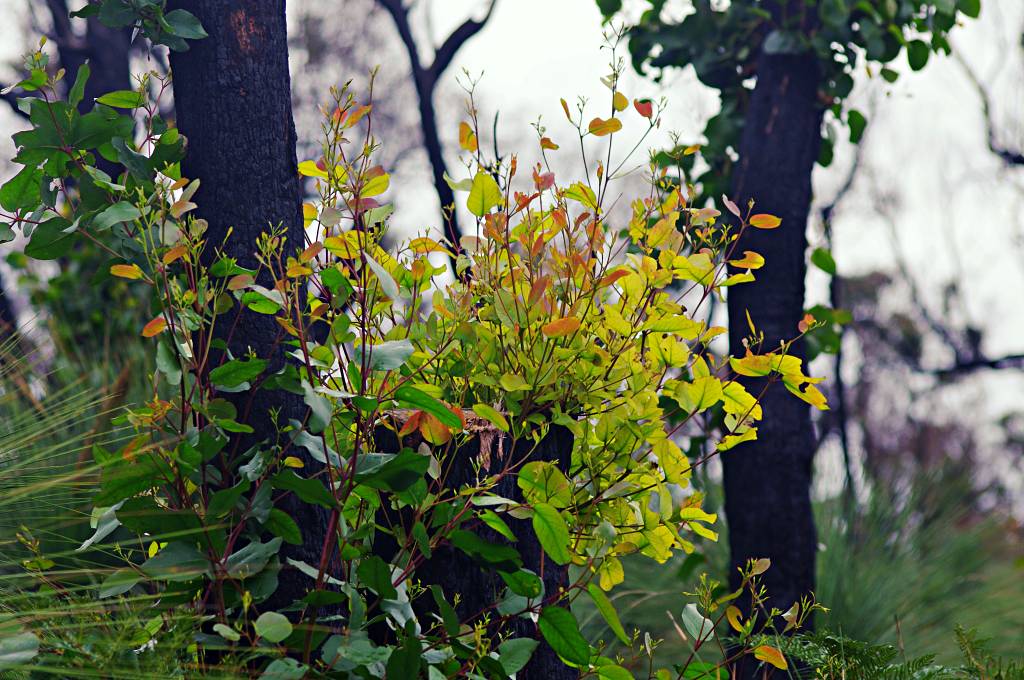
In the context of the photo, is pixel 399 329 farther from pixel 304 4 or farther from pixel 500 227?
pixel 304 4

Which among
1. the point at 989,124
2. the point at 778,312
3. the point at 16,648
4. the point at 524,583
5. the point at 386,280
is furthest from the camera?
the point at 989,124

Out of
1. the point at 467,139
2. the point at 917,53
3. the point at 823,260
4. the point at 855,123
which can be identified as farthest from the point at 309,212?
the point at 917,53

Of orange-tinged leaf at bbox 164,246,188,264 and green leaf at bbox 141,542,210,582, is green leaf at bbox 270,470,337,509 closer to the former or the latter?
green leaf at bbox 141,542,210,582

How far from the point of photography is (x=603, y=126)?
5.54ft

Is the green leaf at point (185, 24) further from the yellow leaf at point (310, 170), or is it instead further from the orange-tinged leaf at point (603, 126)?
the orange-tinged leaf at point (603, 126)

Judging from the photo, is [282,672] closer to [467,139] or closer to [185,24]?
[467,139]

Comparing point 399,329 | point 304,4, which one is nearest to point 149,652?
point 399,329

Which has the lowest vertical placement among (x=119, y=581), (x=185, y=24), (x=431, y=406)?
(x=119, y=581)

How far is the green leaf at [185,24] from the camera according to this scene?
5.28 ft

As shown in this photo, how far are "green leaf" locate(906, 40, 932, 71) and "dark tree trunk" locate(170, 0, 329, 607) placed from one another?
2.59 metres

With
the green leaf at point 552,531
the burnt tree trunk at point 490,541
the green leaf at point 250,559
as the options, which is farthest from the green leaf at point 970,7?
the green leaf at point 250,559

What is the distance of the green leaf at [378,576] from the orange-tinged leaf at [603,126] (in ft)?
2.99

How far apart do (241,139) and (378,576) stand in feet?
2.90

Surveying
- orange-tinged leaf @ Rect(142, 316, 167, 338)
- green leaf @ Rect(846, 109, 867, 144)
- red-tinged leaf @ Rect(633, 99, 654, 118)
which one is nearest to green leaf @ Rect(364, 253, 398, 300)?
orange-tinged leaf @ Rect(142, 316, 167, 338)
